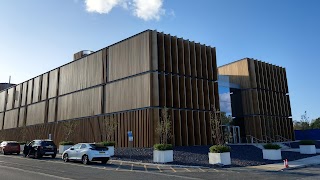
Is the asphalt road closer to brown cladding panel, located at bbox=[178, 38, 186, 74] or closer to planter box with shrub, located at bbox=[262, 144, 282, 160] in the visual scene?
planter box with shrub, located at bbox=[262, 144, 282, 160]

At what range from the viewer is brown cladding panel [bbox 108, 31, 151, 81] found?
99.8ft

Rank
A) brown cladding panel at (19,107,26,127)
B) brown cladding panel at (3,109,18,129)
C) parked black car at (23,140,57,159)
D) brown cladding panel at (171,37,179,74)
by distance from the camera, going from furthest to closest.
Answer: brown cladding panel at (3,109,18,129)
brown cladding panel at (19,107,26,127)
brown cladding panel at (171,37,179,74)
parked black car at (23,140,57,159)

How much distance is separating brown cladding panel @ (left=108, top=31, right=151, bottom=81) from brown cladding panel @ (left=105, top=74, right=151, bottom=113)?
93 cm

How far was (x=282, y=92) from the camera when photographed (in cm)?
4681

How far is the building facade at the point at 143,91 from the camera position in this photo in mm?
29562

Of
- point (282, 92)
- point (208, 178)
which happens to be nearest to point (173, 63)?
point (208, 178)

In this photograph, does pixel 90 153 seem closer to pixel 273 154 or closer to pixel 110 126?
pixel 110 126

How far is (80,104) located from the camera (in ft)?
127

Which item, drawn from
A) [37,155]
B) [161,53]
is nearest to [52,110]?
[37,155]

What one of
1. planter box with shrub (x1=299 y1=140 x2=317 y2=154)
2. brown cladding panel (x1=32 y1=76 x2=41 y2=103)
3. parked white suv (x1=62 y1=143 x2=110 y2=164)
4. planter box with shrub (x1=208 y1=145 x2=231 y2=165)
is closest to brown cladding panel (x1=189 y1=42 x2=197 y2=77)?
planter box with shrub (x1=299 y1=140 x2=317 y2=154)

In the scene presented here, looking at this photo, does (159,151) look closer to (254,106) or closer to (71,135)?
(71,135)

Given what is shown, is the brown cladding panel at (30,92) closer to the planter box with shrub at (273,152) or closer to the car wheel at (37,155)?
the car wheel at (37,155)

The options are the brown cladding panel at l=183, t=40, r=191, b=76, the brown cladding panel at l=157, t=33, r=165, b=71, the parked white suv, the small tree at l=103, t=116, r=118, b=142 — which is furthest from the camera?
the brown cladding panel at l=183, t=40, r=191, b=76

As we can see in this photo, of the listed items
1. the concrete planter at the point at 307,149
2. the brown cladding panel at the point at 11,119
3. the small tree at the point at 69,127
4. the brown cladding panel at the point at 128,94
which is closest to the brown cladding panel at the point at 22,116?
the brown cladding panel at the point at 11,119
